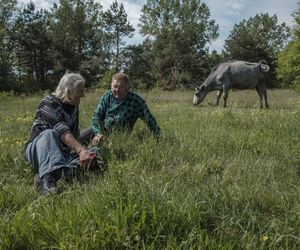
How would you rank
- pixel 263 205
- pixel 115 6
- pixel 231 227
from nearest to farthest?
pixel 231 227 < pixel 263 205 < pixel 115 6

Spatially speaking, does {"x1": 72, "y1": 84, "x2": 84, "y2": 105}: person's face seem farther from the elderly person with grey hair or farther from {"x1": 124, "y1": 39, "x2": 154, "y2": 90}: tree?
{"x1": 124, "y1": 39, "x2": 154, "y2": 90}: tree

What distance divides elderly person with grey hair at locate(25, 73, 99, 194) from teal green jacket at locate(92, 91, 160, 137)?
0.92 m

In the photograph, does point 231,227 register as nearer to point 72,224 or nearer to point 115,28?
point 72,224

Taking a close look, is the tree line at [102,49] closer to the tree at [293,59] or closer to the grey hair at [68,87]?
the tree at [293,59]

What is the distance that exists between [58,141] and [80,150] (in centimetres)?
29

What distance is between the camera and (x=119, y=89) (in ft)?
21.2

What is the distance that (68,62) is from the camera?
51562 millimetres

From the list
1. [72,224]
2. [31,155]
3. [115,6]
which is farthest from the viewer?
[115,6]

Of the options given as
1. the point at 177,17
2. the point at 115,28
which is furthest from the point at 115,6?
the point at 177,17

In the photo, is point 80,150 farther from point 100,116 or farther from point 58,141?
point 100,116

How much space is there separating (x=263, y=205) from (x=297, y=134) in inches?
136

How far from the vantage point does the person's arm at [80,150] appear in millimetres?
4609

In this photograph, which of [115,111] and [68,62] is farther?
[68,62]

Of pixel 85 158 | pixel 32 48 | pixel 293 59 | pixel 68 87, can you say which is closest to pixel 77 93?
pixel 68 87
